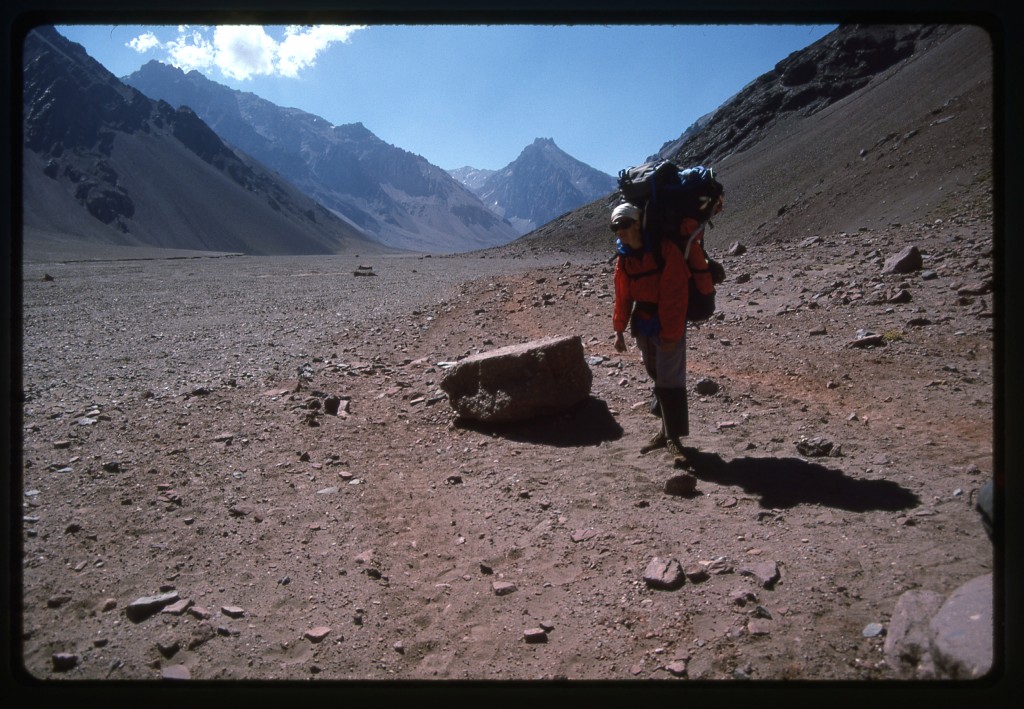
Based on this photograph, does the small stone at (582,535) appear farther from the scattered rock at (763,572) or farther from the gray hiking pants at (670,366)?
the gray hiking pants at (670,366)

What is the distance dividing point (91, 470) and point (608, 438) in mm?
3674

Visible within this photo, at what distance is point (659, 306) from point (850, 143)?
162 feet

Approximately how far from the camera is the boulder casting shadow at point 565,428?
5.57 meters

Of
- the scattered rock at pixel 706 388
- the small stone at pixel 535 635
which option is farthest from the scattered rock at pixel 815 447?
the small stone at pixel 535 635

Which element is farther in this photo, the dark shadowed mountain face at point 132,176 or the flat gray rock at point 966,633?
the dark shadowed mountain face at point 132,176

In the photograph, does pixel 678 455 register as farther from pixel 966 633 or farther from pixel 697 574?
pixel 966 633

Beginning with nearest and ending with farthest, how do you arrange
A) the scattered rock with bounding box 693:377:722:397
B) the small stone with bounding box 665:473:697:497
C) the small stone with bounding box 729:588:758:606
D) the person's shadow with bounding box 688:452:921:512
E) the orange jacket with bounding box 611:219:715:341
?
the small stone with bounding box 729:588:758:606, the person's shadow with bounding box 688:452:921:512, the small stone with bounding box 665:473:697:497, the orange jacket with bounding box 611:219:715:341, the scattered rock with bounding box 693:377:722:397

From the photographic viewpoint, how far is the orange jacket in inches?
177

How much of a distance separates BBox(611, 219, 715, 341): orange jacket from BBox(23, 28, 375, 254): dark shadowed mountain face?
115 m

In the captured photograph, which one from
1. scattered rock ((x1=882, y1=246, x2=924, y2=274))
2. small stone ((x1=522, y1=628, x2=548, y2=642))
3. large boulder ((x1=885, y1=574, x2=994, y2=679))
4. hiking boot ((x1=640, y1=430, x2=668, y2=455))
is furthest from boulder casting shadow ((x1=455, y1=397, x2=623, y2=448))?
scattered rock ((x1=882, y1=246, x2=924, y2=274))

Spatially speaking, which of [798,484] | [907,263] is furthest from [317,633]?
[907,263]

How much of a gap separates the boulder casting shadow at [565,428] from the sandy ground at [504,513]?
28 mm

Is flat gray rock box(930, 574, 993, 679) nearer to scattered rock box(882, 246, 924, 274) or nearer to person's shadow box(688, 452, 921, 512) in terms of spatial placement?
person's shadow box(688, 452, 921, 512)

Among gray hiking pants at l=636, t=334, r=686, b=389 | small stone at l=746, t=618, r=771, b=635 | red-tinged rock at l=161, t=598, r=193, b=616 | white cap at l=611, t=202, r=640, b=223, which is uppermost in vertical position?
white cap at l=611, t=202, r=640, b=223
